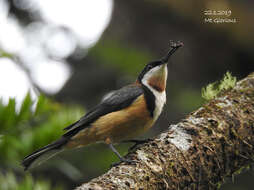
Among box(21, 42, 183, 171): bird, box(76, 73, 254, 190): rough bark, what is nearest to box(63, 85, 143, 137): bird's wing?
box(21, 42, 183, 171): bird

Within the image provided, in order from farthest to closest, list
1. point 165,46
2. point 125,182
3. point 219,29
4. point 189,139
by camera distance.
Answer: point 165,46, point 219,29, point 189,139, point 125,182

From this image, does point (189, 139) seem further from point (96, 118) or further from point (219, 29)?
point (219, 29)

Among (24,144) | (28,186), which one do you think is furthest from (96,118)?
(28,186)

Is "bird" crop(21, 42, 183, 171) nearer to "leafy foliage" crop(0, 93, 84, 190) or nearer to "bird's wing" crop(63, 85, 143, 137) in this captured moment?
"bird's wing" crop(63, 85, 143, 137)

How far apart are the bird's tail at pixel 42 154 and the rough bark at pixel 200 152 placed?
1100 mm

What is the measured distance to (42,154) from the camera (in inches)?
144

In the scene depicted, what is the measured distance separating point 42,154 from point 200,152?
5.76ft

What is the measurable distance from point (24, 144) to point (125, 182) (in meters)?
1.38

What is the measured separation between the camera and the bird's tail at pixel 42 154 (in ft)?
10.9

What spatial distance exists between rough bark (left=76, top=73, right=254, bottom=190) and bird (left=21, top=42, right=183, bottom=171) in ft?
3.19

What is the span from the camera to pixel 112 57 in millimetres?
7480

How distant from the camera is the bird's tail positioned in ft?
10.9

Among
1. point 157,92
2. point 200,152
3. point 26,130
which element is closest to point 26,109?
point 26,130

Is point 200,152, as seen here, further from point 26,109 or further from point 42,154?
point 42,154
